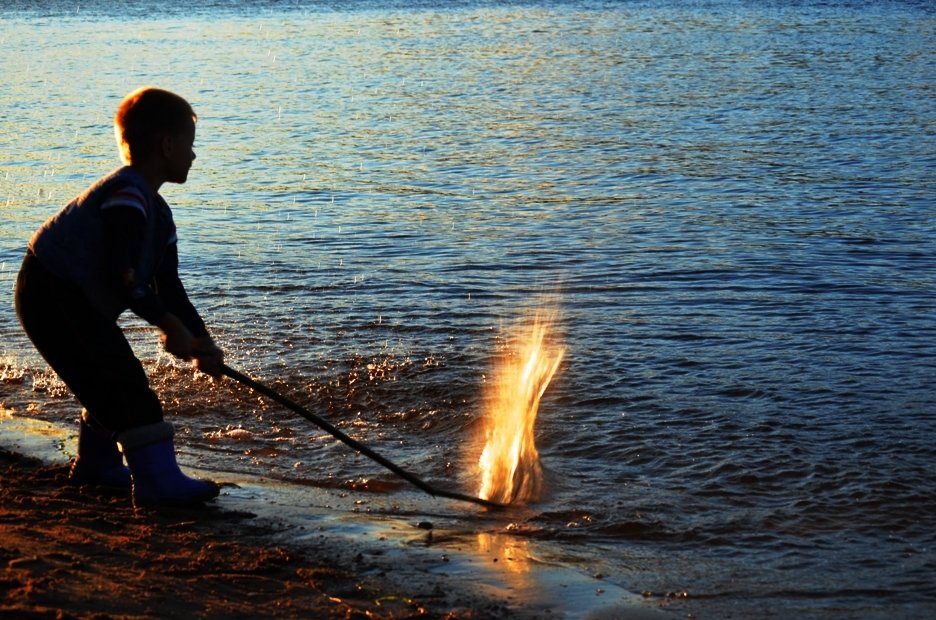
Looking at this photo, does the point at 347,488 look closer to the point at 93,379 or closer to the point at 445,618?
the point at 93,379

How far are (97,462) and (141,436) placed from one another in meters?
0.55

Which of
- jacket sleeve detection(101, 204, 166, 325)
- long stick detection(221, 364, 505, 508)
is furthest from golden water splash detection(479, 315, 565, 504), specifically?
jacket sleeve detection(101, 204, 166, 325)

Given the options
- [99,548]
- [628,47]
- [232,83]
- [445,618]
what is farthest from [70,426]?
[628,47]

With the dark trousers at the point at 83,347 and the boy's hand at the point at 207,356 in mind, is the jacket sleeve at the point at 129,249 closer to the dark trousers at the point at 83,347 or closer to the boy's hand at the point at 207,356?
the boy's hand at the point at 207,356

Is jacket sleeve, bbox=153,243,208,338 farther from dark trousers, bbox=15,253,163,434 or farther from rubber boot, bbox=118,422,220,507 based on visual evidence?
rubber boot, bbox=118,422,220,507

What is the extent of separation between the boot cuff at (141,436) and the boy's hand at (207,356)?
36cm

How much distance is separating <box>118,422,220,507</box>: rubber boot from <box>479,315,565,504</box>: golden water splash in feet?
4.56

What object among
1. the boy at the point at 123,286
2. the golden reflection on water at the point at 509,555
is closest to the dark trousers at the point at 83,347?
the boy at the point at 123,286

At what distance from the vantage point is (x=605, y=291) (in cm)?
934

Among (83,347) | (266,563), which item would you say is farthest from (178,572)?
(83,347)

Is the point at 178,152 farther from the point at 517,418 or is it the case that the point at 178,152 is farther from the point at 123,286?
the point at 517,418

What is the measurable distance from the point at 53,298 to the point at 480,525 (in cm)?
193

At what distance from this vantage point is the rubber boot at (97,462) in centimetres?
535

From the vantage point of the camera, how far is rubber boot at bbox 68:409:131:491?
5.35m
